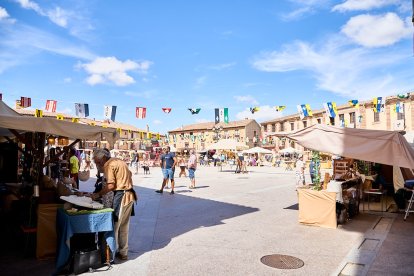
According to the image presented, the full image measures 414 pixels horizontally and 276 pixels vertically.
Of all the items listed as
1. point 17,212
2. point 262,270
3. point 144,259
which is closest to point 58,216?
point 144,259

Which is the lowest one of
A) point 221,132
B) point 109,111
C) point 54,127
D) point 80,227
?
point 80,227

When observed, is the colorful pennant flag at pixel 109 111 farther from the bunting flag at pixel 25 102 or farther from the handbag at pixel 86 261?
the handbag at pixel 86 261

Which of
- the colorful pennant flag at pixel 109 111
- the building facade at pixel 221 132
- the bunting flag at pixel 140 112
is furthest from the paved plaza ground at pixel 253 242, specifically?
the building facade at pixel 221 132

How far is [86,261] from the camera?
14.0 ft

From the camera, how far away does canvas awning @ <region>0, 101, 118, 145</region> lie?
4.61 metres

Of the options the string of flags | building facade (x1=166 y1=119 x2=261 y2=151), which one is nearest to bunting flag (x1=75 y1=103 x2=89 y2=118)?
the string of flags

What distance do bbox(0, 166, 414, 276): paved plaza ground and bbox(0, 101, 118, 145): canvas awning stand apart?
202cm

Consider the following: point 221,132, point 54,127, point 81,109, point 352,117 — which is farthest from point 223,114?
point 221,132

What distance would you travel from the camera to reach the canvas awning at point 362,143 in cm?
639

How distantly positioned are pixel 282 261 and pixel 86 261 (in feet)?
9.01

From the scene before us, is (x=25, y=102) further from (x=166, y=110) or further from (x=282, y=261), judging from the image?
(x=282, y=261)

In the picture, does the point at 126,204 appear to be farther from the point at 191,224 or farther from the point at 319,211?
the point at 319,211

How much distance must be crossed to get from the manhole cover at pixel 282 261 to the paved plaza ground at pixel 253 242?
0.10m

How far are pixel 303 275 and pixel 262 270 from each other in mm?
530
